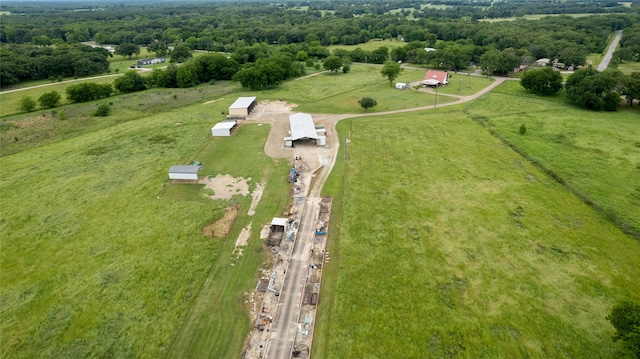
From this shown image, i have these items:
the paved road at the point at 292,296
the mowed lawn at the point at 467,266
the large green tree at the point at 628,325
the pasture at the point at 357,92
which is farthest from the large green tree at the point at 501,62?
the large green tree at the point at 628,325

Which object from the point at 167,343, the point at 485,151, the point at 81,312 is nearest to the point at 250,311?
the point at 167,343

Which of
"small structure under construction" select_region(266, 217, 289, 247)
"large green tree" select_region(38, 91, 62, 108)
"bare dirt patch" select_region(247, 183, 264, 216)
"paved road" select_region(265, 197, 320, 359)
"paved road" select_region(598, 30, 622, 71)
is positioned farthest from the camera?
"paved road" select_region(598, 30, 622, 71)

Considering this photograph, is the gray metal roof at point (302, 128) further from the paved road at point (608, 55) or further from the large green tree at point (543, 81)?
the paved road at point (608, 55)

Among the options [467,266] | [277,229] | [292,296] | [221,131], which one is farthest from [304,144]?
[467,266]

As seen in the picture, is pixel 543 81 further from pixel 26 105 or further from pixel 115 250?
pixel 26 105

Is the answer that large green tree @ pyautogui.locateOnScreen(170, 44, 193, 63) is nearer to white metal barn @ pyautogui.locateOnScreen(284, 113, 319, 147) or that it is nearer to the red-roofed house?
white metal barn @ pyautogui.locateOnScreen(284, 113, 319, 147)

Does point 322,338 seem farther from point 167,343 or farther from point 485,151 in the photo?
point 485,151

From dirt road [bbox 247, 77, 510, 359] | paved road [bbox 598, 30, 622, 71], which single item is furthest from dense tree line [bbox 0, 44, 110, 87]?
paved road [bbox 598, 30, 622, 71]
